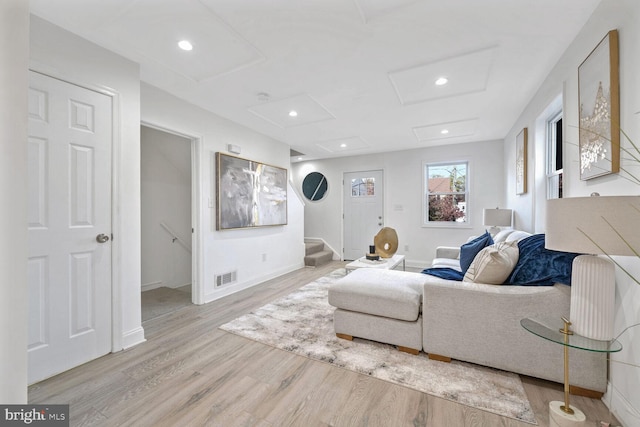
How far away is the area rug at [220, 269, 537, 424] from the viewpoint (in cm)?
151

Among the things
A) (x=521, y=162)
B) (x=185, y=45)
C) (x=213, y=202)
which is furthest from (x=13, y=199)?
(x=521, y=162)

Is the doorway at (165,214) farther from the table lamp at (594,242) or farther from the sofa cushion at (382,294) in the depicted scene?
the table lamp at (594,242)

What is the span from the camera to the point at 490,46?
195 centimetres

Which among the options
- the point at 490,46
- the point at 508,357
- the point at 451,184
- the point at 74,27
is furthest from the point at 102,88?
the point at 451,184

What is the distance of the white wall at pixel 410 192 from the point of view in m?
4.70

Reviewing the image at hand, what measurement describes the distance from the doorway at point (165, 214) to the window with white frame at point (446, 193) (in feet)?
14.4

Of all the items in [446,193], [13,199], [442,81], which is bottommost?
[13,199]

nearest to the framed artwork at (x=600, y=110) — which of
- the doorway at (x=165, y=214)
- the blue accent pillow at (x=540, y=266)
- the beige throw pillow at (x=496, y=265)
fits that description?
the blue accent pillow at (x=540, y=266)

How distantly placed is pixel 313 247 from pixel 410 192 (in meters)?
2.40

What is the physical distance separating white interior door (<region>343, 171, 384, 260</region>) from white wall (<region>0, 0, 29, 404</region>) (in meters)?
5.30

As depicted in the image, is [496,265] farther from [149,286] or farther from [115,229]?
[149,286]

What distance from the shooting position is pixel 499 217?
350 centimetres

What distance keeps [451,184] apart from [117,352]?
5.45 meters

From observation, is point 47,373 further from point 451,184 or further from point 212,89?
point 451,184
